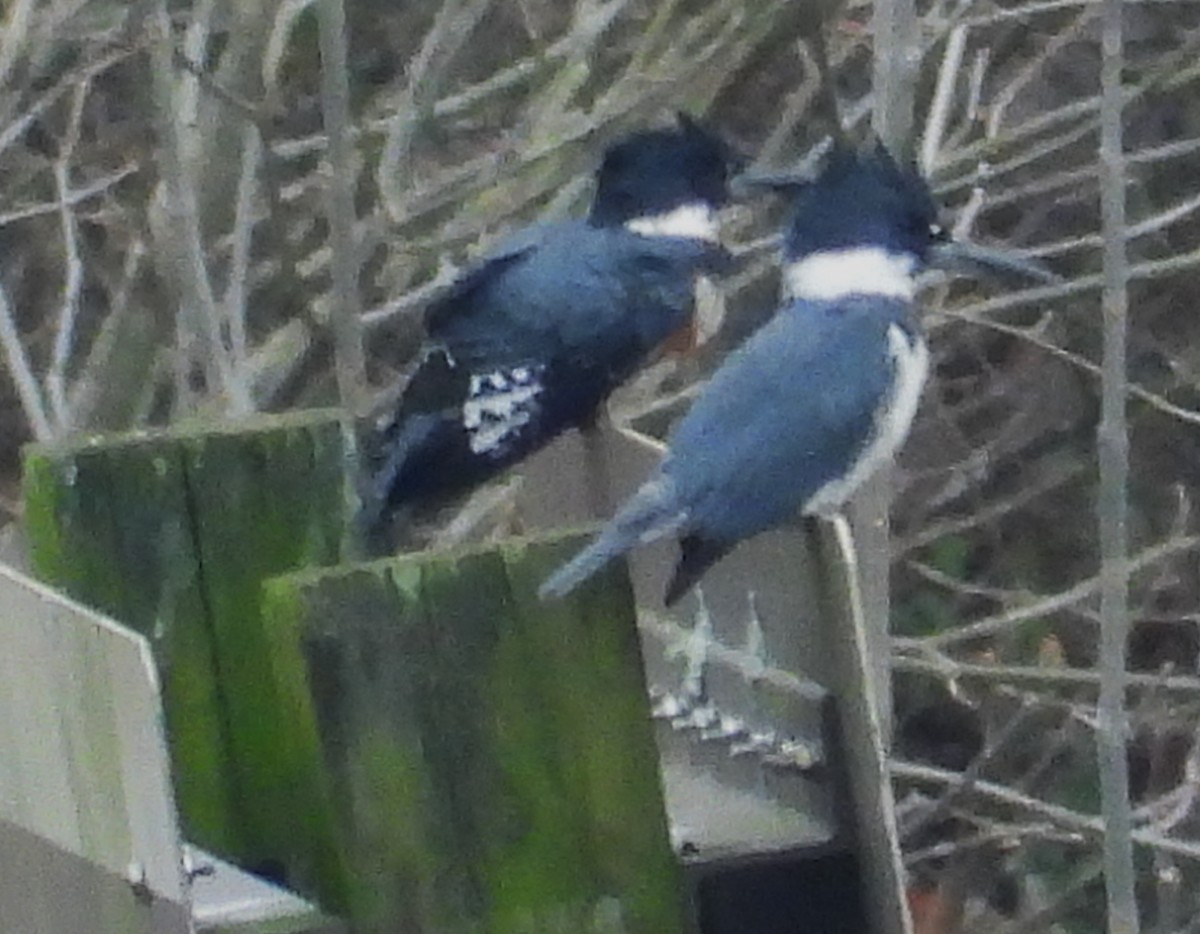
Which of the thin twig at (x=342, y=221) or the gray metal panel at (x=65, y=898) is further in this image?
the thin twig at (x=342, y=221)

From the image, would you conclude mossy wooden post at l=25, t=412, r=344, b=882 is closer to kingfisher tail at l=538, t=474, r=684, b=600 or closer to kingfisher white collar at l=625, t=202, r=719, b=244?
kingfisher tail at l=538, t=474, r=684, b=600

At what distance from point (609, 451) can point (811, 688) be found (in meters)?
0.45

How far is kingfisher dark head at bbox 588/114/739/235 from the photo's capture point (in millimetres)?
2502

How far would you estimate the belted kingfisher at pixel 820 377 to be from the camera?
1700mm

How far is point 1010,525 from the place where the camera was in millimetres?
4676

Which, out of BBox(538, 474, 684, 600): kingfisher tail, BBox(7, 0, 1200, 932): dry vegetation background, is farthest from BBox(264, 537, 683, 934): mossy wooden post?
BBox(7, 0, 1200, 932): dry vegetation background

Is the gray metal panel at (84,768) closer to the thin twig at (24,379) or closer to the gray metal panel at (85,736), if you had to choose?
the gray metal panel at (85,736)

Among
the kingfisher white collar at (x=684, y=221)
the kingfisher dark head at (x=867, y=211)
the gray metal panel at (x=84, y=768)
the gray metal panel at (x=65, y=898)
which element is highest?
the kingfisher white collar at (x=684, y=221)

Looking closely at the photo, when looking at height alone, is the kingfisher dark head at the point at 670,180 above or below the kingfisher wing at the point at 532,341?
above

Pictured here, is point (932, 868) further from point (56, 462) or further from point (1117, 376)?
point (56, 462)

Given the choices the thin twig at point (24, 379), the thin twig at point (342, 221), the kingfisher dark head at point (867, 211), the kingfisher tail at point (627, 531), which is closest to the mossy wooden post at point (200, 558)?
the kingfisher tail at point (627, 531)

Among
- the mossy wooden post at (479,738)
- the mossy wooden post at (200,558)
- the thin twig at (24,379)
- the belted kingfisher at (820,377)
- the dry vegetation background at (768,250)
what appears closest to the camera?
the mossy wooden post at (479,738)

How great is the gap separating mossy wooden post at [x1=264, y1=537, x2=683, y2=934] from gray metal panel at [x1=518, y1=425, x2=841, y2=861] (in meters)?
0.14

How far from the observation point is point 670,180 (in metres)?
2.51
